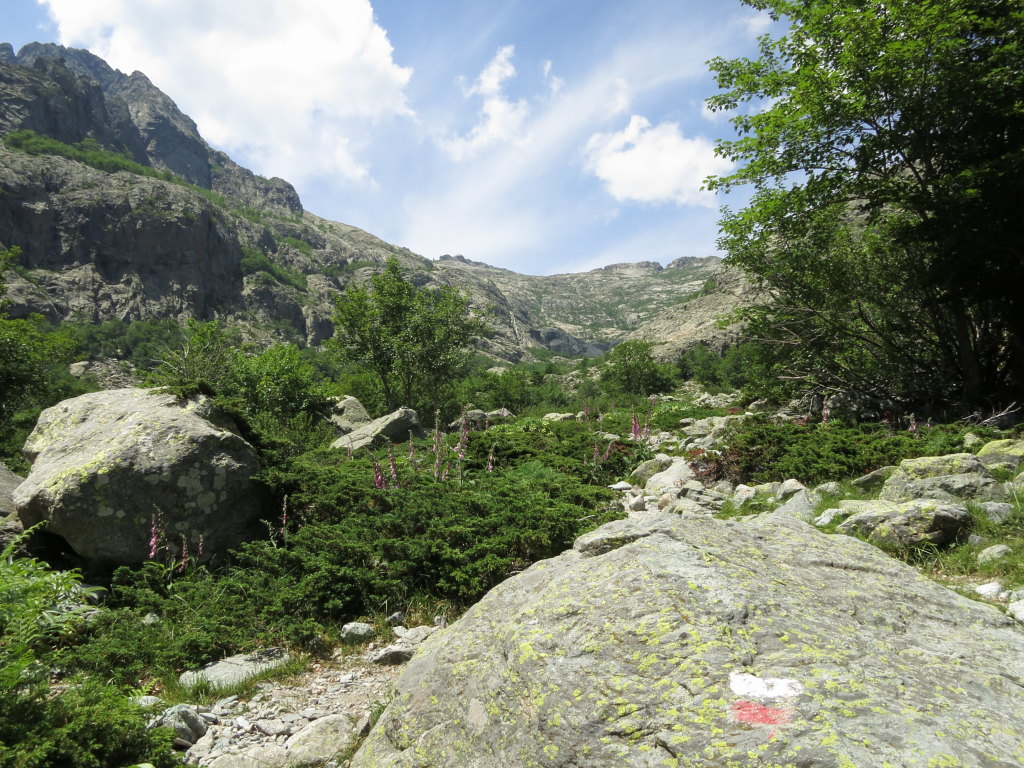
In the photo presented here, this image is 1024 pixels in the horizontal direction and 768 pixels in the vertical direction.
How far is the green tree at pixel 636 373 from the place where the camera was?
173 ft

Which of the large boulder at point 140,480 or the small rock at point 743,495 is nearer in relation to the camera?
the large boulder at point 140,480

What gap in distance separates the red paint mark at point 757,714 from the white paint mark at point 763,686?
2.3 inches

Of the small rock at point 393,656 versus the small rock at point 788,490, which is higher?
the small rock at point 393,656

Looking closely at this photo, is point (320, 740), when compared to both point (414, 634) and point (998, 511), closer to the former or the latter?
point (414, 634)

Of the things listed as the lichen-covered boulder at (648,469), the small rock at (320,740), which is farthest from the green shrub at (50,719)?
the lichen-covered boulder at (648,469)

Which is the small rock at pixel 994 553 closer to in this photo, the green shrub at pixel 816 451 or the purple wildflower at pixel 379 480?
the green shrub at pixel 816 451

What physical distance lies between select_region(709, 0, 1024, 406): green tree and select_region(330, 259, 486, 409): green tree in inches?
588

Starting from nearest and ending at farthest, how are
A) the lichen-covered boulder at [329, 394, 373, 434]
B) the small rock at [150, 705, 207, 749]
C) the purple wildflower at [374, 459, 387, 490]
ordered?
the small rock at [150, 705, 207, 749] < the purple wildflower at [374, 459, 387, 490] < the lichen-covered boulder at [329, 394, 373, 434]

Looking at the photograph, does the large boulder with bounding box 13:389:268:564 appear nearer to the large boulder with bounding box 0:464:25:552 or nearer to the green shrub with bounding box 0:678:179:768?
Answer: the large boulder with bounding box 0:464:25:552

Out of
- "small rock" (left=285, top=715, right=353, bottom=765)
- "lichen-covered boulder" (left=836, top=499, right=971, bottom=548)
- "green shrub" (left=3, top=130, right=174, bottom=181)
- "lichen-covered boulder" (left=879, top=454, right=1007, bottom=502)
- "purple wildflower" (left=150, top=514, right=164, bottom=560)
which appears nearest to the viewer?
"small rock" (left=285, top=715, right=353, bottom=765)

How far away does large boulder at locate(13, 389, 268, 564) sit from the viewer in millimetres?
6570

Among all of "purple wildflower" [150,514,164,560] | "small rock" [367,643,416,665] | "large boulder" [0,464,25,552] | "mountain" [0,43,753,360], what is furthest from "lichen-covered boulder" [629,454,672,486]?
"mountain" [0,43,753,360]

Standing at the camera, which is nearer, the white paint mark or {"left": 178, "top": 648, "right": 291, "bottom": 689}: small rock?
the white paint mark

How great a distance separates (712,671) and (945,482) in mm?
6327
